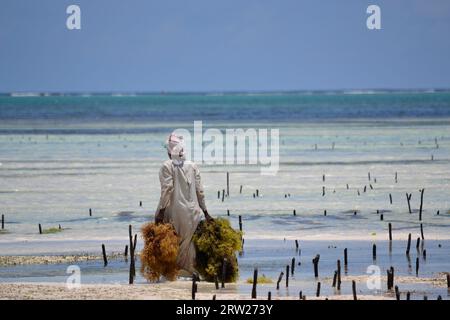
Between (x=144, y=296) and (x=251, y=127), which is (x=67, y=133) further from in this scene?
(x=144, y=296)

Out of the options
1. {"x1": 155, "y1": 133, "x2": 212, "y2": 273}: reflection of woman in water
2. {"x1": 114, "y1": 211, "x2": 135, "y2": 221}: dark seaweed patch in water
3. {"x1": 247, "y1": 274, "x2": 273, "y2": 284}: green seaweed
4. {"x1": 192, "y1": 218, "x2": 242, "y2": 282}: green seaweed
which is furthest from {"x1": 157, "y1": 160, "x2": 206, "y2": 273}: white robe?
{"x1": 114, "y1": 211, "x2": 135, "y2": 221}: dark seaweed patch in water

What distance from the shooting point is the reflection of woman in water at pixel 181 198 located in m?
14.6

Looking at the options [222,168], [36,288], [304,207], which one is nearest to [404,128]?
[222,168]

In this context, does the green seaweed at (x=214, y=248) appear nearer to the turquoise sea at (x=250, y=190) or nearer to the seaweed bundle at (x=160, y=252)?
the seaweed bundle at (x=160, y=252)

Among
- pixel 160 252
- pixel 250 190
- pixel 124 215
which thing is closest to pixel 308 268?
pixel 160 252

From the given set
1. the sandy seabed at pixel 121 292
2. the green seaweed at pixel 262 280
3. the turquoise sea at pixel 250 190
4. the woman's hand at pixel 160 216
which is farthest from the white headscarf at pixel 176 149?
the turquoise sea at pixel 250 190

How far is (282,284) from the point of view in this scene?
1502cm

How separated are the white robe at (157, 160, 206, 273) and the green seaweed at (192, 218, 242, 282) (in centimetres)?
11

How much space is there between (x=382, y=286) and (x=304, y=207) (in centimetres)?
1170

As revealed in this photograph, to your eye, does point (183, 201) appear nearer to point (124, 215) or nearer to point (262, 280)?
point (262, 280)

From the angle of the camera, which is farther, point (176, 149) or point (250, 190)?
point (250, 190)

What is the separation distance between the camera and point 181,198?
48.2 feet

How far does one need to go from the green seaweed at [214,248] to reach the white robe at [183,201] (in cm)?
11

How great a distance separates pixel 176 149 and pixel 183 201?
0.67 metres
